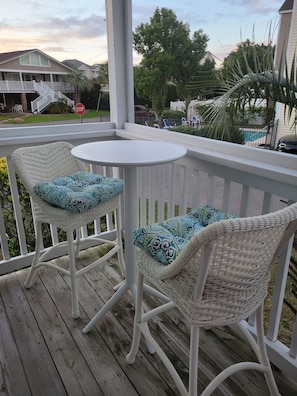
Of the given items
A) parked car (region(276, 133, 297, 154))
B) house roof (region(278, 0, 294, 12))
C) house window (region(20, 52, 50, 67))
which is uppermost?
house roof (region(278, 0, 294, 12))

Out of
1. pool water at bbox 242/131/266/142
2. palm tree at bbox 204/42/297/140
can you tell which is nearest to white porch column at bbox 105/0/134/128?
palm tree at bbox 204/42/297/140

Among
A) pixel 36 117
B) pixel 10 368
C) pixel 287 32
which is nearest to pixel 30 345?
pixel 10 368

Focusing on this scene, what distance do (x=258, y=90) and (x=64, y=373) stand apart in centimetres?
162

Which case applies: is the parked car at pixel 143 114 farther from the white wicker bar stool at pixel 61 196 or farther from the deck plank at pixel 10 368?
the deck plank at pixel 10 368

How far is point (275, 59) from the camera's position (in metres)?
1.24

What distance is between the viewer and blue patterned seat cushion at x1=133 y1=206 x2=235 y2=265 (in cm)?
111

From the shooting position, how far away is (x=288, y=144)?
1332mm

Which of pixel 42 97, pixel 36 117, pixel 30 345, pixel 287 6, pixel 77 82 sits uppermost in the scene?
pixel 287 6

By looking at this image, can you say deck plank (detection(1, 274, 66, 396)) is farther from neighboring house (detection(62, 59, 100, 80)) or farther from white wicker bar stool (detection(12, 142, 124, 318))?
neighboring house (detection(62, 59, 100, 80))

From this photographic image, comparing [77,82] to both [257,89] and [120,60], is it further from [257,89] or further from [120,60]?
[257,89]

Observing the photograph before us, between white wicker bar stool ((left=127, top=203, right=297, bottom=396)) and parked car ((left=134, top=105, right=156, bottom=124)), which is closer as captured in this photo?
white wicker bar stool ((left=127, top=203, right=297, bottom=396))

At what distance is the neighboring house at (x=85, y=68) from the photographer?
2.21m

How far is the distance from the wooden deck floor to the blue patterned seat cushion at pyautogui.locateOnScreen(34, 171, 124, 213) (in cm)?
70

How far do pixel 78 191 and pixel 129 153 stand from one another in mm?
506
